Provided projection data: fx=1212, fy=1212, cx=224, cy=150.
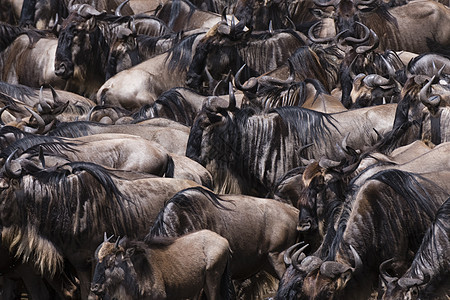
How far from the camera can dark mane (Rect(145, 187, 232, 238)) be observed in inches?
403

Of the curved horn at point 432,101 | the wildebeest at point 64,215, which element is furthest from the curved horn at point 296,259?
the curved horn at point 432,101

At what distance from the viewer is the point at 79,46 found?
18.1 meters

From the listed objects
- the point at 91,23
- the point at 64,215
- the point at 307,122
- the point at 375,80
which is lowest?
the point at 91,23

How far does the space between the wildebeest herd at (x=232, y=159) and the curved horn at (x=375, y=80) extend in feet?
0.06

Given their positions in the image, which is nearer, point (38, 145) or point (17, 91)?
point (38, 145)

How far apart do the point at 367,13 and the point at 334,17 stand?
2.03 ft

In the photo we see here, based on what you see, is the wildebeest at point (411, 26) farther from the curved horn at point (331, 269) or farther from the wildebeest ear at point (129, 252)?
the wildebeest ear at point (129, 252)

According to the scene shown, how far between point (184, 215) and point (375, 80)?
5.12 m

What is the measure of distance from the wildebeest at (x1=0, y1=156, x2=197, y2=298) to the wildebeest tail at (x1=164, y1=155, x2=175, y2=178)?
1091 millimetres

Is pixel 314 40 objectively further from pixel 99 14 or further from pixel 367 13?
pixel 99 14

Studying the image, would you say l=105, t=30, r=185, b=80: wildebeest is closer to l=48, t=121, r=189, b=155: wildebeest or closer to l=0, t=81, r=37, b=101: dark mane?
l=0, t=81, r=37, b=101: dark mane

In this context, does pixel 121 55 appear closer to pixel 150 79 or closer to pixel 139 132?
pixel 150 79

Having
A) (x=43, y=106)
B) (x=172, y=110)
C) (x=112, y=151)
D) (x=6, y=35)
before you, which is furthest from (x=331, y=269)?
(x=6, y=35)

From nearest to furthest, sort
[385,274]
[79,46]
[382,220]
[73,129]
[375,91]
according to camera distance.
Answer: [385,274] → [382,220] → [73,129] → [375,91] → [79,46]
